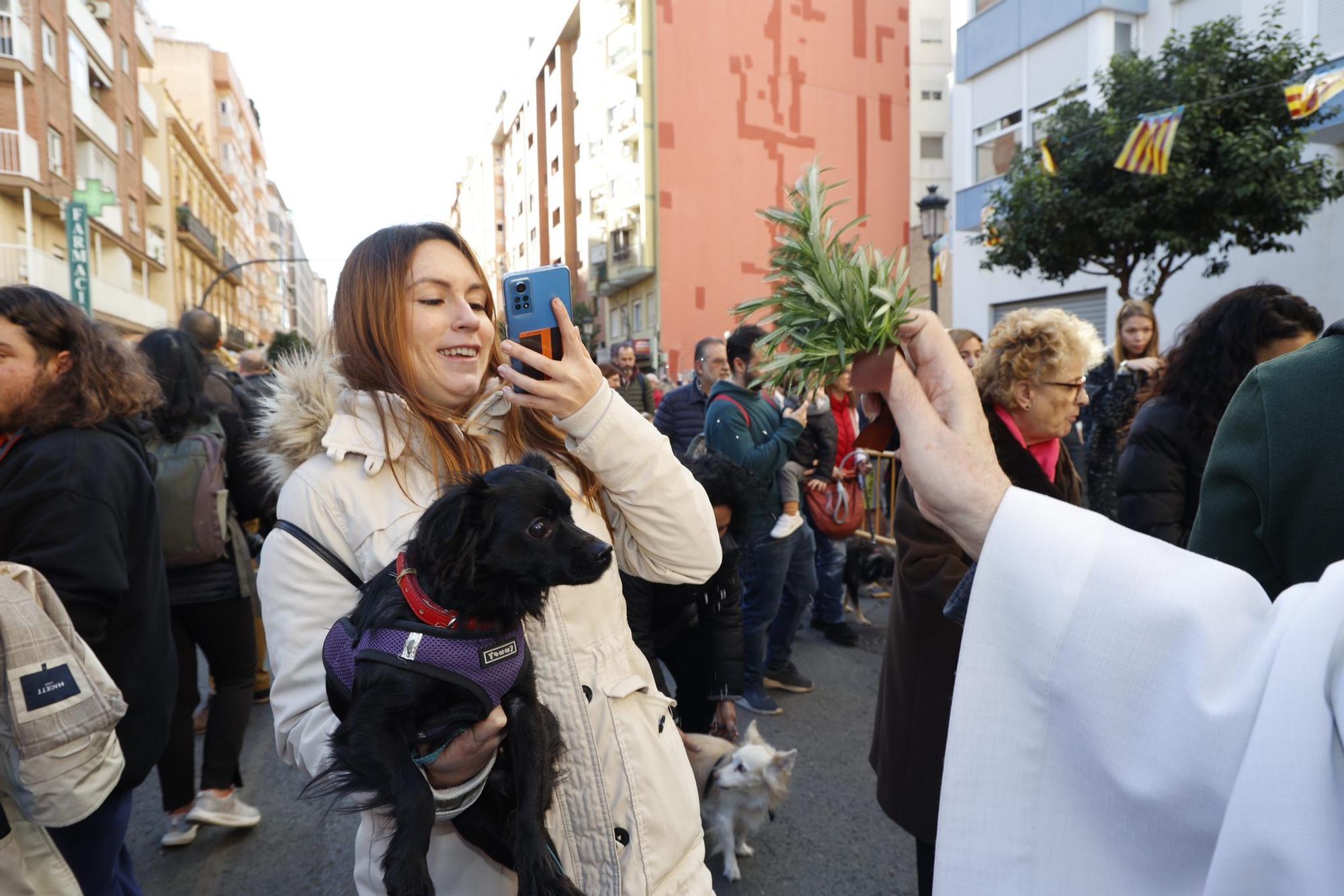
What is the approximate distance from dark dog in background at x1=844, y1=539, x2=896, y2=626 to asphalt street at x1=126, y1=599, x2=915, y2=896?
231cm

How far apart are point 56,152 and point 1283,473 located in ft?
110

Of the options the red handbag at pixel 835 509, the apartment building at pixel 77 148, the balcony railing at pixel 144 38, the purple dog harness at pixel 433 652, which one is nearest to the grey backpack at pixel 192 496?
the purple dog harness at pixel 433 652

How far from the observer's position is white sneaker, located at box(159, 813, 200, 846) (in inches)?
151

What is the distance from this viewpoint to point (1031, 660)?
983 mm

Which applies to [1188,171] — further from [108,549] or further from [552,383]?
[108,549]

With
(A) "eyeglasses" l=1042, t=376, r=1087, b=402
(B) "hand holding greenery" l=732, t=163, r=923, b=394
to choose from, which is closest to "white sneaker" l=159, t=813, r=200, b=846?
(B) "hand holding greenery" l=732, t=163, r=923, b=394

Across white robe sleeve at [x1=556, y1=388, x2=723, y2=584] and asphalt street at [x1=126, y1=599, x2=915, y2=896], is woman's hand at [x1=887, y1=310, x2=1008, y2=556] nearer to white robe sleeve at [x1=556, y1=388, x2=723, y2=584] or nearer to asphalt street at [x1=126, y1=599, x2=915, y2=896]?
white robe sleeve at [x1=556, y1=388, x2=723, y2=584]

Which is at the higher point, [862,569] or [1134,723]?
[1134,723]

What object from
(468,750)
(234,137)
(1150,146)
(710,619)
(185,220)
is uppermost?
(234,137)

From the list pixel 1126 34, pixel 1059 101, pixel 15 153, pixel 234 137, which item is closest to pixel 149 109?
pixel 15 153

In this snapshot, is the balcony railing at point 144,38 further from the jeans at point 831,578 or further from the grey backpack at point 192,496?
the jeans at point 831,578

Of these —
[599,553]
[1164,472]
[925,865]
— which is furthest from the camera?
[1164,472]

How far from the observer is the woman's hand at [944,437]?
1100 mm

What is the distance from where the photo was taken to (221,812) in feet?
12.9
